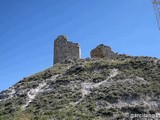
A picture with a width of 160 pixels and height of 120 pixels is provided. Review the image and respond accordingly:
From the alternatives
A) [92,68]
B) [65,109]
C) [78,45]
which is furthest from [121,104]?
[78,45]

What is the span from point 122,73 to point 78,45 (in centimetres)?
1305

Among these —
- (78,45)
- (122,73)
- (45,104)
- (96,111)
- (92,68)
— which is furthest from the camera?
(78,45)

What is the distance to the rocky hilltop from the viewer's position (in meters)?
19.2

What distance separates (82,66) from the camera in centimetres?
2781

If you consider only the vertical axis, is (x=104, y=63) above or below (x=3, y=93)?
above

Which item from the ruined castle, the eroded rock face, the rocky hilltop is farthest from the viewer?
the ruined castle

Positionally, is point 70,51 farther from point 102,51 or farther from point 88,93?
point 88,93

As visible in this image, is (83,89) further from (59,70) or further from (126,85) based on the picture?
(59,70)

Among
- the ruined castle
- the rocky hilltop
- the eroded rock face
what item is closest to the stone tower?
the ruined castle

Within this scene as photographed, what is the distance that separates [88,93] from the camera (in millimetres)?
22234

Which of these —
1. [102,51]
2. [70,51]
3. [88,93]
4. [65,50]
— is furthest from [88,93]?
[65,50]

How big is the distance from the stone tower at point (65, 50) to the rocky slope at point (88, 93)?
786 centimetres

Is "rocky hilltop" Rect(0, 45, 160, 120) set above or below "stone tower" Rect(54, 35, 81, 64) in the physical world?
below

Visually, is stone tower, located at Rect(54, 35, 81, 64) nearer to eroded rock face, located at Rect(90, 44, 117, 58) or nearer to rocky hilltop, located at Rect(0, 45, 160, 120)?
eroded rock face, located at Rect(90, 44, 117, 58)
